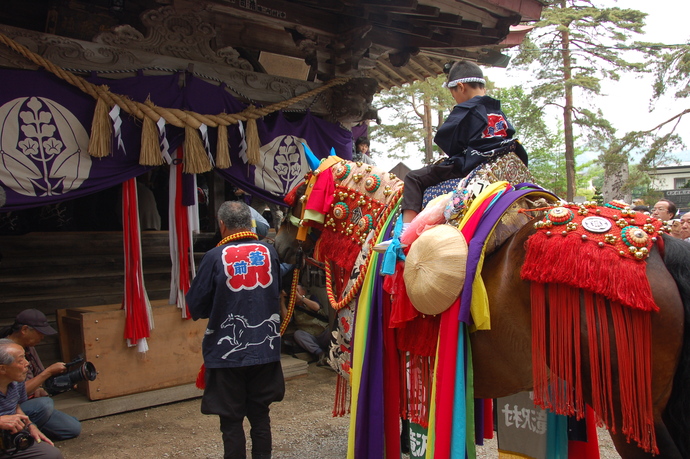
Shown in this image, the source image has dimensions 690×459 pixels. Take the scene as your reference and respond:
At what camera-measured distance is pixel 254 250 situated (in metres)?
3.23

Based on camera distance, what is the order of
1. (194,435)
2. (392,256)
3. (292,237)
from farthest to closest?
(194,435) → (292,237) → (392,256)

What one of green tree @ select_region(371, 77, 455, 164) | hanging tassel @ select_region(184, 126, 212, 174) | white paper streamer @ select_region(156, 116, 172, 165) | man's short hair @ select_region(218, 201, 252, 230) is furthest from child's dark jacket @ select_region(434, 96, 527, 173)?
green tree @ select_region(371, 77, 455, 164)

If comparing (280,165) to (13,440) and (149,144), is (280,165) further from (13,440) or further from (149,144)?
(13,440)

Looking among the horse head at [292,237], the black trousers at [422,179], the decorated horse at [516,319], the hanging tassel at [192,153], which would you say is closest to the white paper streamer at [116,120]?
the hanging tassel at [192,153]

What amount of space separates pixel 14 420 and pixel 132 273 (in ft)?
6.42

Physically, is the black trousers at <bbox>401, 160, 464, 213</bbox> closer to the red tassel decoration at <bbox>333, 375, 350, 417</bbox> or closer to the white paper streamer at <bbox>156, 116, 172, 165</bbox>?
the red tassel decoration at <bbox>333, 375, 350, 417</bbox>

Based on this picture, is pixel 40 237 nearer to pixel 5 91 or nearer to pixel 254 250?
pixel 5 91

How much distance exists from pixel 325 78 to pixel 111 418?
436 centimetres

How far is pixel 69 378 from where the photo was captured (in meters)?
3.77

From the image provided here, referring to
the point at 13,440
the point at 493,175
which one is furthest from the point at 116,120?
the point at 493,175

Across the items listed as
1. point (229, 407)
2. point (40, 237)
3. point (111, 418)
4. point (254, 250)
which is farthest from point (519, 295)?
point (40, 237)

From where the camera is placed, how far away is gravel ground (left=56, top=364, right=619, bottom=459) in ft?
13.0

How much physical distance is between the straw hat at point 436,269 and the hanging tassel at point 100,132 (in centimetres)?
329

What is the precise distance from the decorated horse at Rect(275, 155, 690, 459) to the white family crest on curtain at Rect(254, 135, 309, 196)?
2.65m
